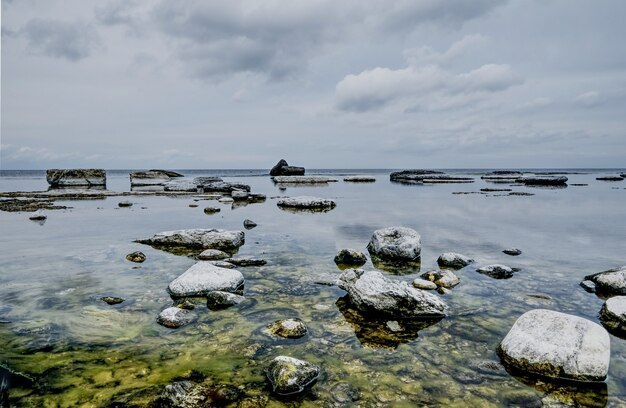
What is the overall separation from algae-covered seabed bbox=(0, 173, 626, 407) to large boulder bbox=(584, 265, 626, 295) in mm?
459

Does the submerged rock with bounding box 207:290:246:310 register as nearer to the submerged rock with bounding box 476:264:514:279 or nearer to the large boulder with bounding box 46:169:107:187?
the submerged rock with bounding box 476:264:514:279

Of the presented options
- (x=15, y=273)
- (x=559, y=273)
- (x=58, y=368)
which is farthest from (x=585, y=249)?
(x=15, y=273)

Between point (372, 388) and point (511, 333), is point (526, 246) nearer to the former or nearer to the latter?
point (511, 333)

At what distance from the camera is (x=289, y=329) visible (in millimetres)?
4566

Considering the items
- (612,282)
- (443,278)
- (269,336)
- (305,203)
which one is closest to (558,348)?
(443,278)

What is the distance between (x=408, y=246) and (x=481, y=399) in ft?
16.8

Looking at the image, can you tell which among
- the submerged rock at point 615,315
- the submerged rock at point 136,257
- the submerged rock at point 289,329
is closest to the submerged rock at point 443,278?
the submerged rock at point 615,315

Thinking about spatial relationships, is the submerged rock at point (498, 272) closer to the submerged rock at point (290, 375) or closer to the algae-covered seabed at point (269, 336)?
the algae-covered seabed at point (269, 336)

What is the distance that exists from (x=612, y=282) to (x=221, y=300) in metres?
6.32

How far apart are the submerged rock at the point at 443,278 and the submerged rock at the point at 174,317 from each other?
4.06 m

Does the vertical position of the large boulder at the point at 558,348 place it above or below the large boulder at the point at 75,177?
below

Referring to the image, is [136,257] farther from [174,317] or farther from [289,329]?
[289,329]

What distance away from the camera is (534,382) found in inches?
144

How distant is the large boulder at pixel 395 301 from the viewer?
5176 millimetres
